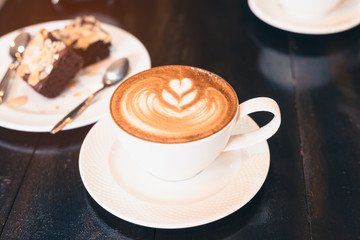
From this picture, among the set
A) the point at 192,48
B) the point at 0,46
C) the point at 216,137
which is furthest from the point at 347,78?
the point at 0,46

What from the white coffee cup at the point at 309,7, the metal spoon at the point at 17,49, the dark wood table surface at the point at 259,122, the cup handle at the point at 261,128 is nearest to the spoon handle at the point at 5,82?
the metal spoon at the point at 17,49

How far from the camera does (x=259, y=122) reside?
1.03m

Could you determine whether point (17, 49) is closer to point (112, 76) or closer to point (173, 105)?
point (112, 76)

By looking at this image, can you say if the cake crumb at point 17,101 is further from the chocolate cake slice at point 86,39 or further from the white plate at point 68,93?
the chocolate cake slice at point 86,39

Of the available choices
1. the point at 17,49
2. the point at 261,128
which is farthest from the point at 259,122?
the point at 17,49

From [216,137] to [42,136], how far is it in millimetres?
483

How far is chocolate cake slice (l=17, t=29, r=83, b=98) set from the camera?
1149mm

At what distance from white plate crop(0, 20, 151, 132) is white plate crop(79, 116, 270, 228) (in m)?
0.15

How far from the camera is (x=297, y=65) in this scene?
123 cm

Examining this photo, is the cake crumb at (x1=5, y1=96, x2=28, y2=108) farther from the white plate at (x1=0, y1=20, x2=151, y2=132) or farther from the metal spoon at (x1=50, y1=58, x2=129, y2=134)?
the metal spoon at (x1=50, y1=58, x2=129, y2=134)

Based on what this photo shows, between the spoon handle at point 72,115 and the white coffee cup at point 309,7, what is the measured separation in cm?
73

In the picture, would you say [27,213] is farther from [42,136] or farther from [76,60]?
[76,60]

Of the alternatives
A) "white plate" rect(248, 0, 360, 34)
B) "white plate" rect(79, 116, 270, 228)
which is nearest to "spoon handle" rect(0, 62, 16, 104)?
"white plate" rect(79, 116, 270, 228)

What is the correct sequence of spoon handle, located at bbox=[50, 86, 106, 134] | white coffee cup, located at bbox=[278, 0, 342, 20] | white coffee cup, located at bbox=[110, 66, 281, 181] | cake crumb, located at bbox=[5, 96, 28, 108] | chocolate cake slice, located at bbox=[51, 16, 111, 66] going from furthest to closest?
white coffee cup, located at bbox=[278, 0, 342, 20] → chocolate cake slice, located at bbox=[51, 16, 111, 66] → cake crumb, located at bbox=[5, 96, 28, 108] → spoon handle, located at bbox=[50, 86, 106, 134] → white coffee cup, located at bbox=[110, 66, 281, 181]
